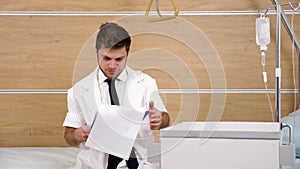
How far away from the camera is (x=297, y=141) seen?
6.70ft

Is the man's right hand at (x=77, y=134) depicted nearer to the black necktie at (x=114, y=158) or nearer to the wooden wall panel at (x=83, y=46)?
the black necktie at (x=114, y=158)

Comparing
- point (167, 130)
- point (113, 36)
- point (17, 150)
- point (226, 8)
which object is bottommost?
point (17, 150)

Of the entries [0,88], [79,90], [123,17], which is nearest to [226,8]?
[123,17]

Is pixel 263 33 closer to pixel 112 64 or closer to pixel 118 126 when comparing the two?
pixel 112 64

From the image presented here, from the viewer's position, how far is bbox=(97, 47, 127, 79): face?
1805 millimetres

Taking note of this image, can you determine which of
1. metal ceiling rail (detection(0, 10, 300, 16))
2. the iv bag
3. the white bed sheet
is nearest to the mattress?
the white bed sheet

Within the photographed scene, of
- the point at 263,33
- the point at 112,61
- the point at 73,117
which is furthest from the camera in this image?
the point at 263,33

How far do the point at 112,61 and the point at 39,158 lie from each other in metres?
0.54

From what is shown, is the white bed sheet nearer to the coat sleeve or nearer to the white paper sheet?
the coat sleeve

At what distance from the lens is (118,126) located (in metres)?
1.64

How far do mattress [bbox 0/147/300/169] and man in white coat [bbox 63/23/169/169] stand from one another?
15 centimetres

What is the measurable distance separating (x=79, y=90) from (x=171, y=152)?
0.57 m

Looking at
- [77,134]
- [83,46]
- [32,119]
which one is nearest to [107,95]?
[77,134]

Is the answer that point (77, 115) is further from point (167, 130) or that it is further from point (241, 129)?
point (241, 129)
